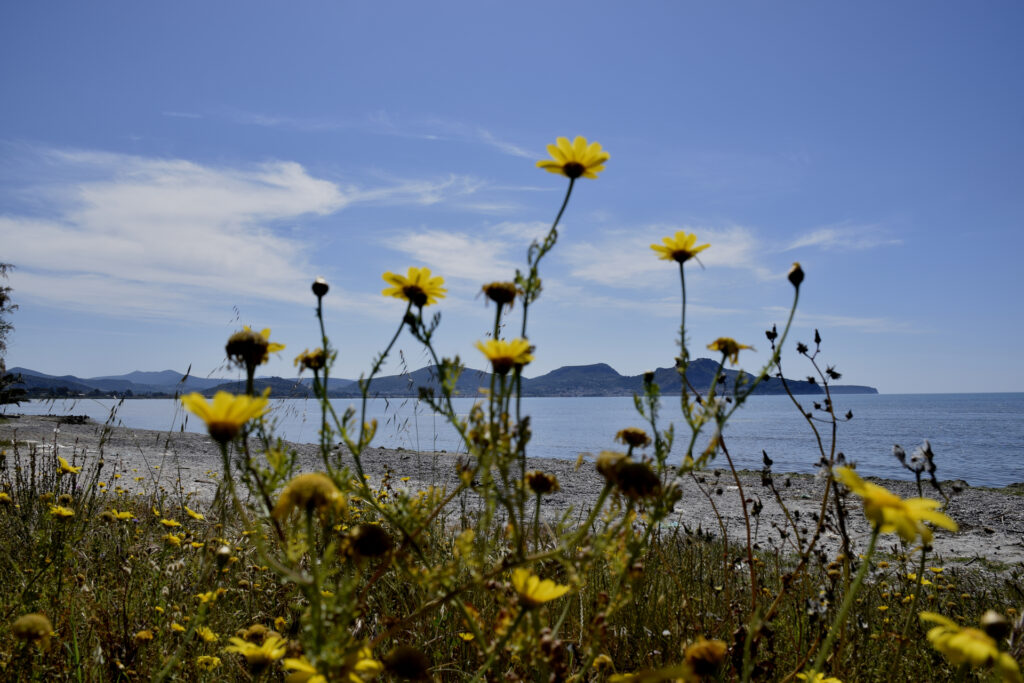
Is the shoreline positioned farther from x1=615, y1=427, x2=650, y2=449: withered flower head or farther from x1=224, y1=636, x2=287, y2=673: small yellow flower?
x1=615, y1=427, x2=650, y2=449: withered flower head

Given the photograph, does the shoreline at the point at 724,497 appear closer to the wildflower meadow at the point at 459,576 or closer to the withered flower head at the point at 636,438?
the wildflower meadow at the point at 459,576

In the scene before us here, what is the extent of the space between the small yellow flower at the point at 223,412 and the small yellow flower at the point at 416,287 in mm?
613

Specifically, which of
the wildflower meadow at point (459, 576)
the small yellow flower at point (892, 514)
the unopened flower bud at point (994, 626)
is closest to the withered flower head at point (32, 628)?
the wildflower meadow at point (459, 576)

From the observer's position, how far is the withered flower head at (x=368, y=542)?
122cm

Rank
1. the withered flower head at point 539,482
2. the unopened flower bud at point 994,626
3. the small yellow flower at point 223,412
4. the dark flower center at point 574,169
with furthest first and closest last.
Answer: the dark flower center at point 574,169 → the withered flower head at point 539,482 → the unopened flower bud at point 994,626 → the small yellow flower at point 223,412

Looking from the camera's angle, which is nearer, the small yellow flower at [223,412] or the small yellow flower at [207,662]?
the small yellow flower at [223,412]

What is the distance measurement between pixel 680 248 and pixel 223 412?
1.36 meters

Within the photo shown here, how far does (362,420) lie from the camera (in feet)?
4.32

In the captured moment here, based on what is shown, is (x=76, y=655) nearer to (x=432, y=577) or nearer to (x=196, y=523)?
(x=432, y=577)

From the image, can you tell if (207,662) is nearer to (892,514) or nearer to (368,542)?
(368,542)

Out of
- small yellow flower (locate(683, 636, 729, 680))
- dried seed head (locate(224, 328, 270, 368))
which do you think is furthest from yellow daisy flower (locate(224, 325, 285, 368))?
small yellow flower (locate(683, 636, 729, 680))

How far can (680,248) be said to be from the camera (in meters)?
1.84

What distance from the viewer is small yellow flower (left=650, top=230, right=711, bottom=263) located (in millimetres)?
1826

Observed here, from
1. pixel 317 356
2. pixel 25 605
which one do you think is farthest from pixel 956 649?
pixel 25 605
